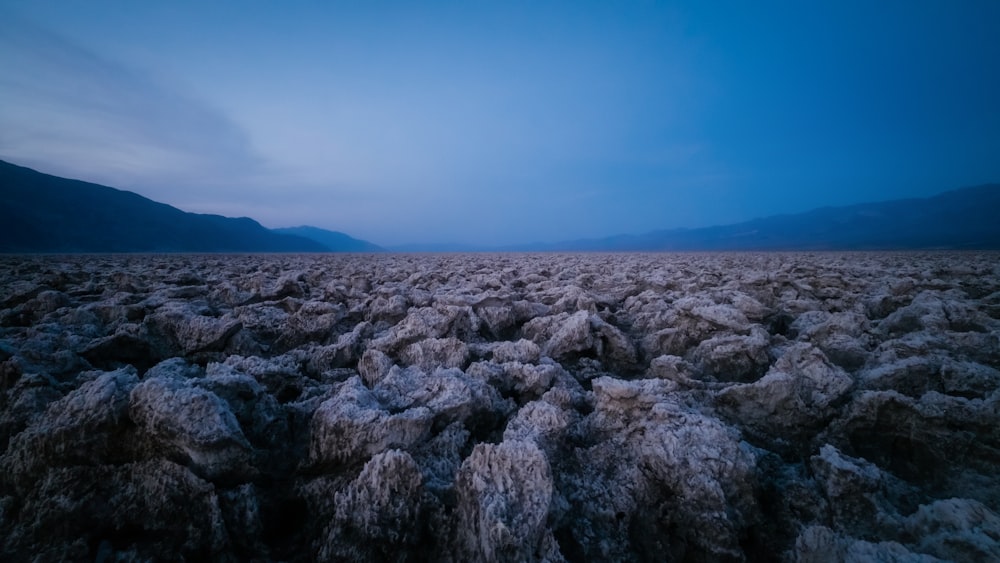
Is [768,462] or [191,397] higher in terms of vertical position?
[191,397]

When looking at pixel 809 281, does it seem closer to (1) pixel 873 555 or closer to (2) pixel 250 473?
(1) pixel 873 555

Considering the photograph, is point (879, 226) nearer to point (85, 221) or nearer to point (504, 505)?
point (504, 505)

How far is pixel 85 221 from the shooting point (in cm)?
5697

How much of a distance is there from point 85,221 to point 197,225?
21.2 metres

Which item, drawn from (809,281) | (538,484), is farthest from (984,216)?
(538,484)

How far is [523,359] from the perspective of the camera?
2.50 metres

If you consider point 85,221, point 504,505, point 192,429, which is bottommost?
point 504,505

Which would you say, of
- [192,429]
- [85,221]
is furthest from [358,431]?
[85,221]

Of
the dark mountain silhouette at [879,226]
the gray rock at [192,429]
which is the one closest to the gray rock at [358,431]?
the gray rock at [192,429]

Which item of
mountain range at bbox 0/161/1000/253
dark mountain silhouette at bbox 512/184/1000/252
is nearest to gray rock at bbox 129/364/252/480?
mountain range at bbox 0/161/1000/253

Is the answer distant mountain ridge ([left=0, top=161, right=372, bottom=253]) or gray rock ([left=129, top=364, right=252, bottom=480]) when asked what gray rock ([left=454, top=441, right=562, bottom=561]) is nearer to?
gray rock ([left=129, top=364, right=252, bottom=480])

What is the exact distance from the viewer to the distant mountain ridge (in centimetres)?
4634

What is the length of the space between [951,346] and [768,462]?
168 cm

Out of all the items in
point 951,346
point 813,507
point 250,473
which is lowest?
point 813,507
